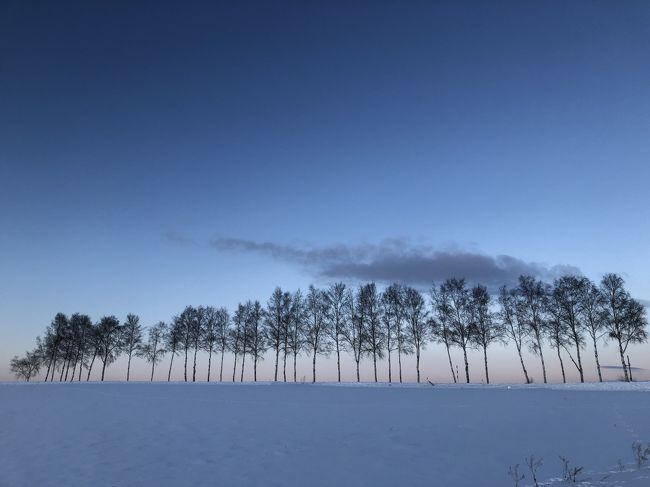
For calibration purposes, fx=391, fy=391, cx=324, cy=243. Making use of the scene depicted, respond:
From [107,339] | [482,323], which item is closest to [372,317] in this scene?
[482,323]

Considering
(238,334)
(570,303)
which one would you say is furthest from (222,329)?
(570,303)

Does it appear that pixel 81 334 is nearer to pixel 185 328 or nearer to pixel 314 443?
pixel 185 328

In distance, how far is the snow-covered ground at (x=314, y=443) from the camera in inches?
397

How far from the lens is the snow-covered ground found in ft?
33.1

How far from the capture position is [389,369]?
4869cm

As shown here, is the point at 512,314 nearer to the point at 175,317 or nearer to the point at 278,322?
the point at 278,322

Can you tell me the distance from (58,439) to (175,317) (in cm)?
5041

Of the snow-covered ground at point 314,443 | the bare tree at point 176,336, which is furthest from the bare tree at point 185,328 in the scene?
the snow-covered ground at point 314,443

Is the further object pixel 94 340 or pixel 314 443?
pixel 94 340

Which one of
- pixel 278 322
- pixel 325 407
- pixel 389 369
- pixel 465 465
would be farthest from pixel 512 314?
pixel 465 465

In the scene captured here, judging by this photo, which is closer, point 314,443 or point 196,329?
point 314,443

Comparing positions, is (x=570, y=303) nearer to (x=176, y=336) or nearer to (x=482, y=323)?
(x=482, y=323)

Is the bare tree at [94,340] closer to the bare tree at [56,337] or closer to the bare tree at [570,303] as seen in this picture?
the bare tree at [56,337]

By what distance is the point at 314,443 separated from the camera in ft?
44.8
